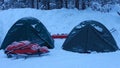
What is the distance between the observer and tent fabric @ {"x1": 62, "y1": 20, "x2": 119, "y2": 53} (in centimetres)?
1425

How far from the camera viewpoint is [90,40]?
14.3 meters

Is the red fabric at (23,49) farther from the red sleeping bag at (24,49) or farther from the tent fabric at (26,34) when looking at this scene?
the tent fabric at (26,34)

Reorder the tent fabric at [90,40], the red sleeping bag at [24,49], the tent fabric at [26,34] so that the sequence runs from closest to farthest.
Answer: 1. the red sleeping bag at [24,49]
2. the tent fabric at [90,40]
3. the tent fabric at [26,34]

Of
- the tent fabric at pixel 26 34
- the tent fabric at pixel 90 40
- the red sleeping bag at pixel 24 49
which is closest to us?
the red sleeping bag at pixel 24 49

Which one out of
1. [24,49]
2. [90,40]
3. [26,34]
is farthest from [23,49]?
[90,40]

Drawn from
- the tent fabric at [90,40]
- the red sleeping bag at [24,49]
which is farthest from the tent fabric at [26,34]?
the red sleeping bag at [24,49]

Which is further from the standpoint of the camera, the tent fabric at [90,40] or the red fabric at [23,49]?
the tent fabric at [90,40]

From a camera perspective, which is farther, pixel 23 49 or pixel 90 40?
pixel 90 40

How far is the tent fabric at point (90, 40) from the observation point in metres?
14.2

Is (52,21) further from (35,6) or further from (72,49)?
(35,6)

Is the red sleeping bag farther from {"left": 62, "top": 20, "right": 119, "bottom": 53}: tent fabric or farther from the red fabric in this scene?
{"left": 62, "top": 20, "right": 119, "bottom": 53}: tent fabric

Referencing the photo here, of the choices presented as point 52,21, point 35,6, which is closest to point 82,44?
point 52,21

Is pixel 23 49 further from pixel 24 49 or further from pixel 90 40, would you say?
pixel 90 40

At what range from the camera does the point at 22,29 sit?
49.6 feet
